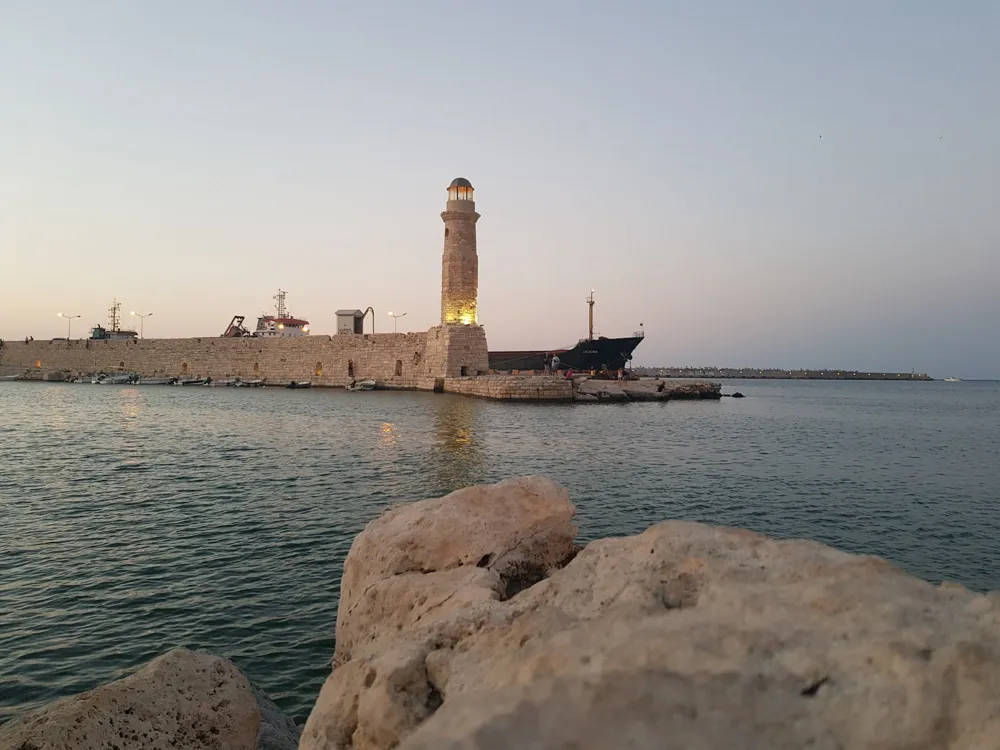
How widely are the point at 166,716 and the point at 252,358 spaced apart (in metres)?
52.3

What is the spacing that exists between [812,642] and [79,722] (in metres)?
3.63

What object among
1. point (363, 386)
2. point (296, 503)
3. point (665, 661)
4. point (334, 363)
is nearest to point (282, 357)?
point (334, 363)

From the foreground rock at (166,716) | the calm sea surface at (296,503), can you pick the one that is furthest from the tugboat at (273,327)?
the foreground rock at (166,716)

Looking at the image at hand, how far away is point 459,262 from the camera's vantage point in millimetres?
40656

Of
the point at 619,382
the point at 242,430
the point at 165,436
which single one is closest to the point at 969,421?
the point at 619,382

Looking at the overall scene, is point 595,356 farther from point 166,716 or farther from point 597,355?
point 166,716

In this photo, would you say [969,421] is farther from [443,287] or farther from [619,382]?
[443,287]

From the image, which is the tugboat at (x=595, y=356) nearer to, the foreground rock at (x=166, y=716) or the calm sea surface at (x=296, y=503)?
the calm sea surface at (x=296, y=503)

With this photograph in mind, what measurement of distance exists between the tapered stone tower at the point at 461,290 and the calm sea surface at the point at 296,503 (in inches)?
672

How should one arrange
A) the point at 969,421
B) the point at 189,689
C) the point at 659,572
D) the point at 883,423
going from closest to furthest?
the point at 659,572 < the point at 189,689 < the point at 883,423 < the point at 969,421

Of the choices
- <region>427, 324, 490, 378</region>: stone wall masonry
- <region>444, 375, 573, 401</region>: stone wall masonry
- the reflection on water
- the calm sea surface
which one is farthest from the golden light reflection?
<region>444, 375, 573, 401</region>: stone wall masonry

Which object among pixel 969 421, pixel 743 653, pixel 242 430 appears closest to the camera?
pixel 743 653

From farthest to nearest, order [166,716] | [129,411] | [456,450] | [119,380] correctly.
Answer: [119,380], [129,411], [456,450], [166,716]

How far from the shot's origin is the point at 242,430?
1948 centimetres
